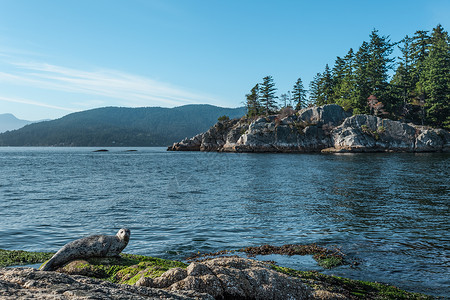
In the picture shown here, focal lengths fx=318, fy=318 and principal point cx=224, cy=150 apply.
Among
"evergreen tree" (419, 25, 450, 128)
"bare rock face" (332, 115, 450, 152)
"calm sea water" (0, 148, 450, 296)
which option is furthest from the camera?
"evergreen tree" (419, 25, 450, 128)

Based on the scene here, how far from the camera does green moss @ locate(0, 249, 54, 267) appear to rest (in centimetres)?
1211

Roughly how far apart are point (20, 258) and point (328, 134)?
104626 millimetres

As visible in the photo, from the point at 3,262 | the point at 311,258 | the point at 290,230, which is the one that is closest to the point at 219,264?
the point at 311,258

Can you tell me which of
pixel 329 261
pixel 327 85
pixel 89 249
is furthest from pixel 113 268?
pixel 327 85

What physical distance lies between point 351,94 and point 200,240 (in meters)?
112

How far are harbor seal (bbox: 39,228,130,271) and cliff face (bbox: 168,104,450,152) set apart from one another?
3736 inches

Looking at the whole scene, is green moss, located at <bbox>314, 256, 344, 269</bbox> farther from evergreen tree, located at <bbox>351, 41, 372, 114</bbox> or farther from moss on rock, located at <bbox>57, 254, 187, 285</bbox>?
evergreen tree, located at <bbox>351, 41, 372, 114</bbox>

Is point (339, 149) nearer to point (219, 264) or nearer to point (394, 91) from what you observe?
point (394, 91)

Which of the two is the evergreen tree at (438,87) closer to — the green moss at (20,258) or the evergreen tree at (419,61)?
the evergreen tree at (419,61)

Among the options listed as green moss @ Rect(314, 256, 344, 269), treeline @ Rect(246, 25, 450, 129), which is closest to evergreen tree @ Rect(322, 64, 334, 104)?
treeline @ Rect(246, 25, 450, 129)

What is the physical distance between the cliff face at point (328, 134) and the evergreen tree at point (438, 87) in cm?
1097

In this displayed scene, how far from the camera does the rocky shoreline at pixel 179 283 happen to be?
16.4 feet

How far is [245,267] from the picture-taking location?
27.7ft

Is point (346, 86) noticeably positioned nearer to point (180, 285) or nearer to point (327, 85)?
point (327, 85)
